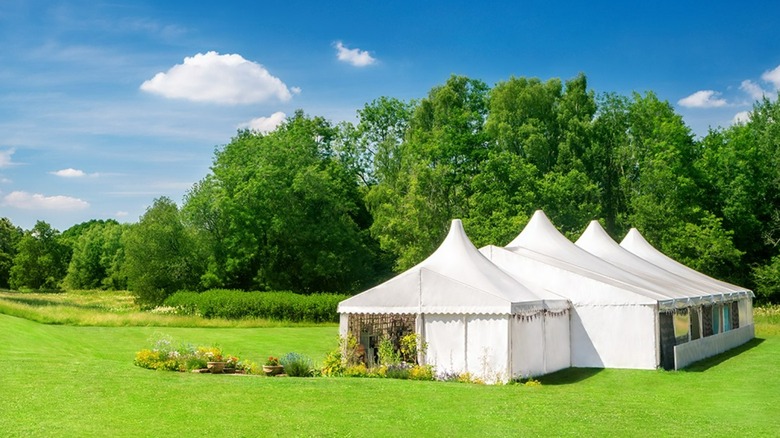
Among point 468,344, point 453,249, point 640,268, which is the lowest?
point 468,344

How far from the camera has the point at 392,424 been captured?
38.8 feet

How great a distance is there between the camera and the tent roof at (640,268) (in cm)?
2464

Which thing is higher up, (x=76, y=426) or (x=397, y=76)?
Result: (x=397, y=76)

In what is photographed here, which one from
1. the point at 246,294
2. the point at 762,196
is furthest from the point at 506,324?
the point at 762,196

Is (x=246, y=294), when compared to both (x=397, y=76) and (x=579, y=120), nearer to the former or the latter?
(x=397, y=76)

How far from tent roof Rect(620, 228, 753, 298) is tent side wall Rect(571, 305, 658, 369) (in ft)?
28.7

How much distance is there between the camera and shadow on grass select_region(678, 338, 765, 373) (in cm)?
2100

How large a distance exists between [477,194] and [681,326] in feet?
79.7

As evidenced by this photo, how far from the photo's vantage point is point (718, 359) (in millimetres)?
23438

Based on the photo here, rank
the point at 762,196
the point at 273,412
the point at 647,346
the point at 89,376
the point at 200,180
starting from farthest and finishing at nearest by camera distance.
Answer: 1. the point at 200,180
2. the point at 762,196
3. the point at 647,346
4. the point at 89,376
5. the point at 273,412

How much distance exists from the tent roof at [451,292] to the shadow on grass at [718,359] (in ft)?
16.0

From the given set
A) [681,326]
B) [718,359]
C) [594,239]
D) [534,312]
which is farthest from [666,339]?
[594,239]

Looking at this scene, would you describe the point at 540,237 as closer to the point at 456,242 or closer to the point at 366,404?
the point at 456,242

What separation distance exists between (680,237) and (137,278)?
3345 centimetres
